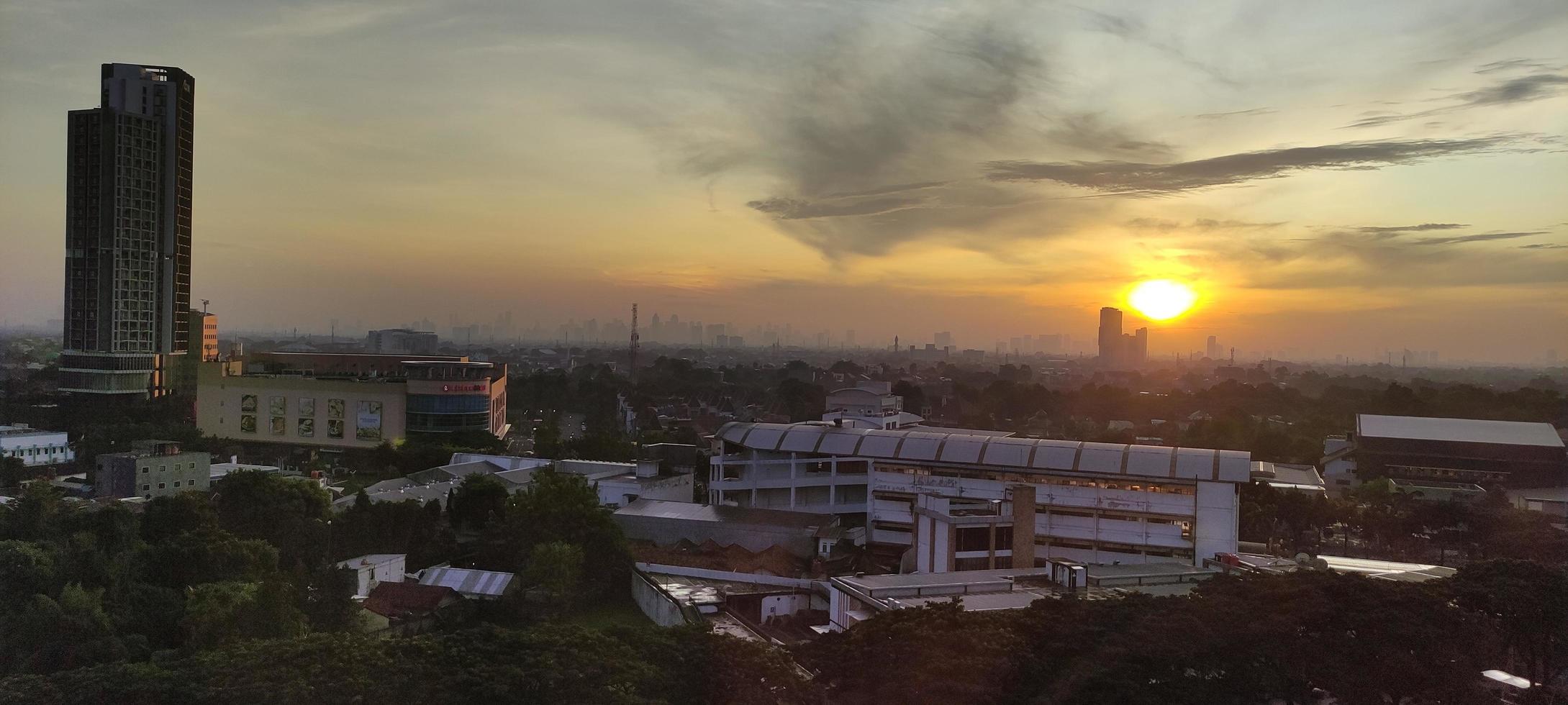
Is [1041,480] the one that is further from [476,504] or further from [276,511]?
[276,511]

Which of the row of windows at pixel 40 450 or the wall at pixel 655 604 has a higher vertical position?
the row of windows at pixel 40 450

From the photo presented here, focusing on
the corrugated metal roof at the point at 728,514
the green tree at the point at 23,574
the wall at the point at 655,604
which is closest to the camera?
the green tree at the point at 23,574

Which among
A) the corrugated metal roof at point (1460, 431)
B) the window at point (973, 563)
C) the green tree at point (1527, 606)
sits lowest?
the window at point (973, 563)

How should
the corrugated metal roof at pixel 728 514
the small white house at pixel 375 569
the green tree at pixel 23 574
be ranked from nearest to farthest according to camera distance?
the green tree at pixel 23 574 < the small white house at pixel 375 569 < the corrugated metal roof at pixel 728 514

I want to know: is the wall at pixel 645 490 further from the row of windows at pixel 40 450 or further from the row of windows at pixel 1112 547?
the row of windows at pixel 40 450

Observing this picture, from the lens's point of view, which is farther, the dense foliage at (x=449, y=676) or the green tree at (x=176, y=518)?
the green tree at (x=176, y=518)

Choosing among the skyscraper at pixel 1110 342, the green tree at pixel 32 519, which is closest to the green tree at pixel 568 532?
the green tree at pixel 32 519

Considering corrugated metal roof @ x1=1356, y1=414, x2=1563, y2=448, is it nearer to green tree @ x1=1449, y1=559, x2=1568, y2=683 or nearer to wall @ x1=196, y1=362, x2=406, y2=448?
green tree @ x1=1449, y1=559, x2=1568, y2=683

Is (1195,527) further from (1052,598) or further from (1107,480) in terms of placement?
(1052,598)
